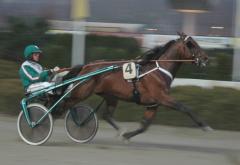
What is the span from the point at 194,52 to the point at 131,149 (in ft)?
6.09

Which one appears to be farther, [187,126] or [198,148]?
[187,126]

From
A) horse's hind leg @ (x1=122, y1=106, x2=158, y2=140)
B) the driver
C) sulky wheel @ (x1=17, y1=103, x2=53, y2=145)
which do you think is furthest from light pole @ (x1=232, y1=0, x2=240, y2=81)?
sulky wheel @ (x1=17, y1=103, x2=53, y2=145)

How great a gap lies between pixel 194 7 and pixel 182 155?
10867mm

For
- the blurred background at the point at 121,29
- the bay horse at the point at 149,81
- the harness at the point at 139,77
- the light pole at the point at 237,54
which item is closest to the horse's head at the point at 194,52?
the bay horse at the point at 149,81

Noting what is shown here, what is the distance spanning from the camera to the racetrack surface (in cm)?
970

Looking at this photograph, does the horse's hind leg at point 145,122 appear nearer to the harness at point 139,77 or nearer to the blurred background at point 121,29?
the harness at point 139,77

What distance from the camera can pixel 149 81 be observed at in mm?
10812

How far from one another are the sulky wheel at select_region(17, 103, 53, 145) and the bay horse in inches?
19.4

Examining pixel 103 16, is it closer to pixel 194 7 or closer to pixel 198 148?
pixel 194 7

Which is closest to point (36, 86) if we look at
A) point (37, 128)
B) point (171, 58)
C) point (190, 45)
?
point (37, 128)

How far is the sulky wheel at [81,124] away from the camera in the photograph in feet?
37.0

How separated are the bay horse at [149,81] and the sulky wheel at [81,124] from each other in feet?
0.68

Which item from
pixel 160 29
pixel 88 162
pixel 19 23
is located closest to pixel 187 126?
pixel 88 162

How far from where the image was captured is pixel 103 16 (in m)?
20.9
